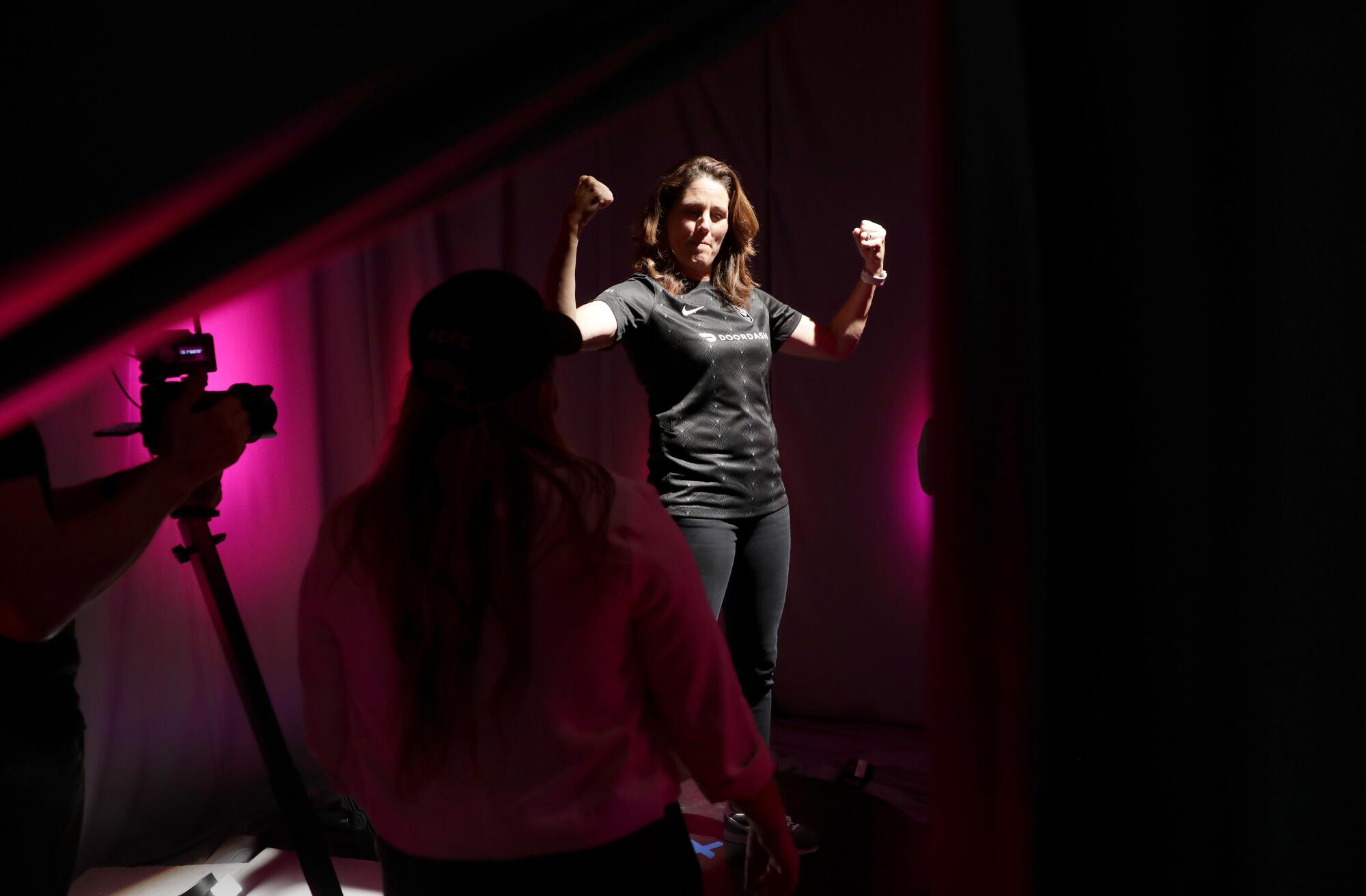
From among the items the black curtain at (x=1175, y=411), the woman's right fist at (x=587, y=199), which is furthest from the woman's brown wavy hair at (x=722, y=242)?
the black curtain at (x=1175, y=411)

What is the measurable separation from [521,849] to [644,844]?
0.37 ft

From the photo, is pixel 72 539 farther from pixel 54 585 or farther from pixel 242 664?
pixel 242 664

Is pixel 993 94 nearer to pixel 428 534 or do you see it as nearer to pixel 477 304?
pixel 477 304

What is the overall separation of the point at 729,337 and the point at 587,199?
1.37 feet

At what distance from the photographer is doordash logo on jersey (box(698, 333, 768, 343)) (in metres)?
1.70

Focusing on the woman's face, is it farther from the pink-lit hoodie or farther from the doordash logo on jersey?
the pink-lit hoodie

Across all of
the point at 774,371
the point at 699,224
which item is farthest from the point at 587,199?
the point at 774,371

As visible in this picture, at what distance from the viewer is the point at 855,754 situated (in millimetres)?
2684

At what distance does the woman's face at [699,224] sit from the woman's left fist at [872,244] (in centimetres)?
26

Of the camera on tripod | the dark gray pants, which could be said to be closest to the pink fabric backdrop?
→ the dark gray pants

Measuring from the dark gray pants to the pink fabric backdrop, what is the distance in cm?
114

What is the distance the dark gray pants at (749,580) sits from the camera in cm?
168

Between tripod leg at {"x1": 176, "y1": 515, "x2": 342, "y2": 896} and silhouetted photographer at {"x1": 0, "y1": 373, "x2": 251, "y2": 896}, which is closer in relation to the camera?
silhouetted photographer at {"x1": 0, "y1": 373, "x2": 251, "y2": 896}

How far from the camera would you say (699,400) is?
1.70 m
